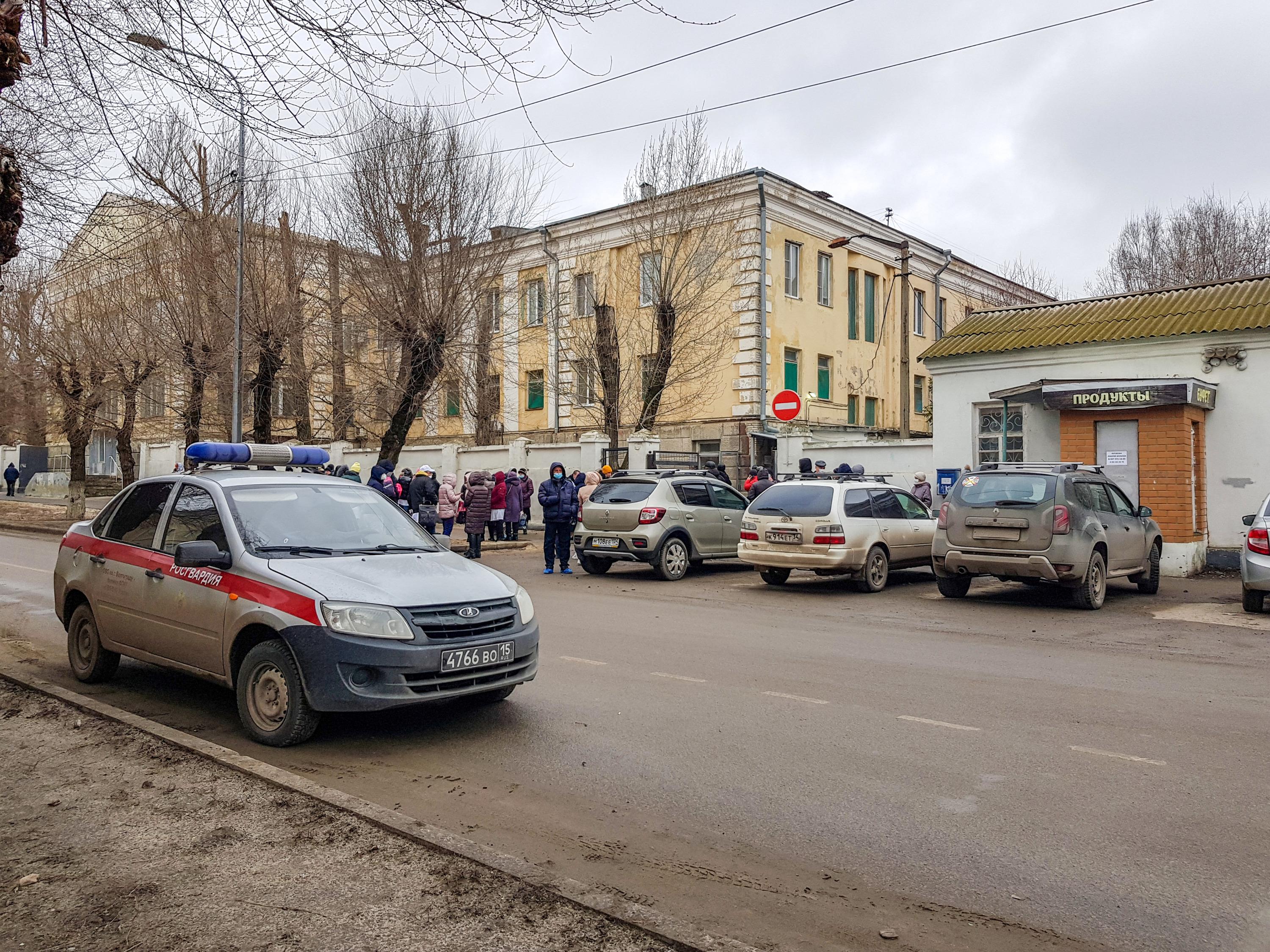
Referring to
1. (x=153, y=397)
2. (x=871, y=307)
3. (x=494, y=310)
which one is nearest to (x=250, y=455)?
(x=494, y=310)

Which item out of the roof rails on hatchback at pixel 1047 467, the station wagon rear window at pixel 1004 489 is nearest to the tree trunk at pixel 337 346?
the station wagon rear window at pixel 1004 489

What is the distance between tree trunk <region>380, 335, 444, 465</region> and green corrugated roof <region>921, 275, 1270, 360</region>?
11.2 metres

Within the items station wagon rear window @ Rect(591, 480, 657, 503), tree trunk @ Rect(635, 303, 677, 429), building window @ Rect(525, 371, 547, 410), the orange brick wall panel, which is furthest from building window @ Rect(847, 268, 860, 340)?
station wagon rear window @ Rect(591, 480, 657, 503)

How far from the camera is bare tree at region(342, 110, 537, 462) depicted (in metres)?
22.9

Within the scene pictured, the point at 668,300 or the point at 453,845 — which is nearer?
the point at 453,845

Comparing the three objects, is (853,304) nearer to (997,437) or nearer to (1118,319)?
(997,437)

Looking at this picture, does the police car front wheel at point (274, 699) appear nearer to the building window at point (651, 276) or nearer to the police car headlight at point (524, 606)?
the police car headlight at point (524, 606)

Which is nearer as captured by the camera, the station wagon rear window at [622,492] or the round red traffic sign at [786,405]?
the station wagon rear window at [622,492]

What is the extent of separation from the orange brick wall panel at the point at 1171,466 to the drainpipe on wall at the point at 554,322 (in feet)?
58.9

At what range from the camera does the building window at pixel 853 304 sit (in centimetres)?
3459

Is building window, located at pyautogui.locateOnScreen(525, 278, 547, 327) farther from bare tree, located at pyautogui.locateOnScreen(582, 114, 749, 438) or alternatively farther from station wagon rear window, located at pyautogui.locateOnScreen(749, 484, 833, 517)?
station wagon rear window, located at pyautogui.locateOnScreen(749, 484, 833, 517)

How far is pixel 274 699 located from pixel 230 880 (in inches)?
81.3

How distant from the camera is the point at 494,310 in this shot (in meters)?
26.4

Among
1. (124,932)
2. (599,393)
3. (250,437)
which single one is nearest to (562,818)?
(124,932)
